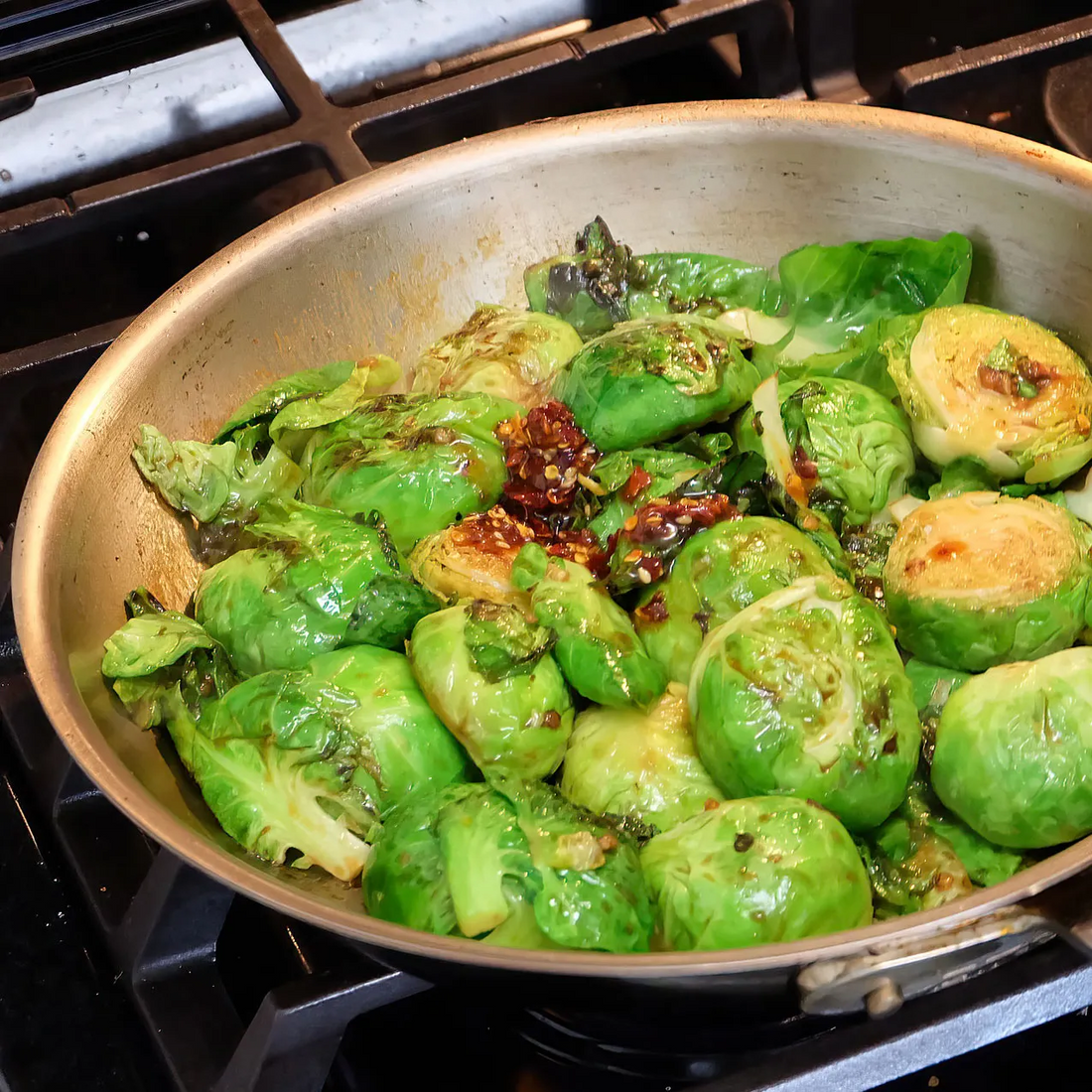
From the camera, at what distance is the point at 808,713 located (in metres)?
1.24

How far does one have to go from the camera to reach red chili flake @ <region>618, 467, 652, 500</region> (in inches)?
62.4

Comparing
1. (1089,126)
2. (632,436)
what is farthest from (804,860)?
(1089,126)

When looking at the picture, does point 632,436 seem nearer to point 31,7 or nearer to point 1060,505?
point 1060,505

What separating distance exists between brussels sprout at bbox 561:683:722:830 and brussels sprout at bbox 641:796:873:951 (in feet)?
0.30

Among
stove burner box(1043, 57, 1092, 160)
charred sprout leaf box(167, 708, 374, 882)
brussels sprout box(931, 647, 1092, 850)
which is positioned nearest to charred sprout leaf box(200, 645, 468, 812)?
charred sprout leaf box(167, 708, 374, 882)

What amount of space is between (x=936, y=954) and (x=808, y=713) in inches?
11.6

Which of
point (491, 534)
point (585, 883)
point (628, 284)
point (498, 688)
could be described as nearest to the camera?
point (585, 883)

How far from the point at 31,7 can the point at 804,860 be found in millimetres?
2484

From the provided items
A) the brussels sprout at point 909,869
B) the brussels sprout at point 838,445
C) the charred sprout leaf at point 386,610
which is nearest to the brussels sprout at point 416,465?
the charred sprout leaf at point 386,610

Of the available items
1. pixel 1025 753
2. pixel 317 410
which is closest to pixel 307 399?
pixel 317 410

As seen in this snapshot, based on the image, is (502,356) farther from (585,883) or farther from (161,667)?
(585,883)

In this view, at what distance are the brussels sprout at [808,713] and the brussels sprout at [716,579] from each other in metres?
0.09

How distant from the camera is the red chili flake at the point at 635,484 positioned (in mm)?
1585

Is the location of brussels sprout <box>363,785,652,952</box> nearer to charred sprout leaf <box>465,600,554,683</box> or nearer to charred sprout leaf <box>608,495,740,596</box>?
charred sprout leaf <box>465,600,554,683</box>
